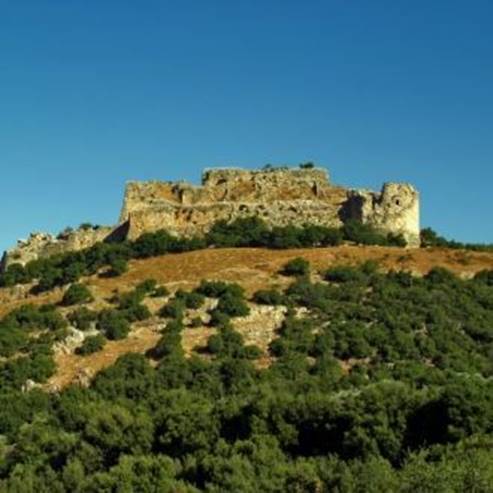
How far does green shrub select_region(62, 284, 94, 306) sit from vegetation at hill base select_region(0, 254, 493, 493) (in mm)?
426

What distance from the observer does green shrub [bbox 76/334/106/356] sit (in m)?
46.8

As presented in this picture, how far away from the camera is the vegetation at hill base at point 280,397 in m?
30.6

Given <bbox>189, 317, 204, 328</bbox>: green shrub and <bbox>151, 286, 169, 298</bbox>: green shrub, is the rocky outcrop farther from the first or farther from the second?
<bbox>189, 317, 204, 328</bbox>: green shrub

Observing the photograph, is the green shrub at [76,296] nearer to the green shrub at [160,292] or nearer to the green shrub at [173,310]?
the green shrub at [160,292]

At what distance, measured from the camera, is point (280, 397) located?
116 feet

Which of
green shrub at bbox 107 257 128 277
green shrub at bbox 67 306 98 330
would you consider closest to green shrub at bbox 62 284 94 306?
green shrub at bbox 67 306 98 330

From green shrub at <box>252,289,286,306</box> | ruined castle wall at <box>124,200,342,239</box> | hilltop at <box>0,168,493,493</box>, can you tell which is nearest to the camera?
hilltop at <box>0,168,493,493</box>

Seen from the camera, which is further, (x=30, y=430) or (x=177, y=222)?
(x=177, y=222)

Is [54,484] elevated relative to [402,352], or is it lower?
lower

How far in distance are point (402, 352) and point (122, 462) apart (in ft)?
51.1

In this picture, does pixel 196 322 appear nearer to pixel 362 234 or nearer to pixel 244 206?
pixel 362 234

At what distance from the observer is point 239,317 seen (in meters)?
48.5

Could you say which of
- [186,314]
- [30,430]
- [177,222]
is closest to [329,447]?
[30,430]

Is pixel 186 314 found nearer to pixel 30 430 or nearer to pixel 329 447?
pixel 30 430
